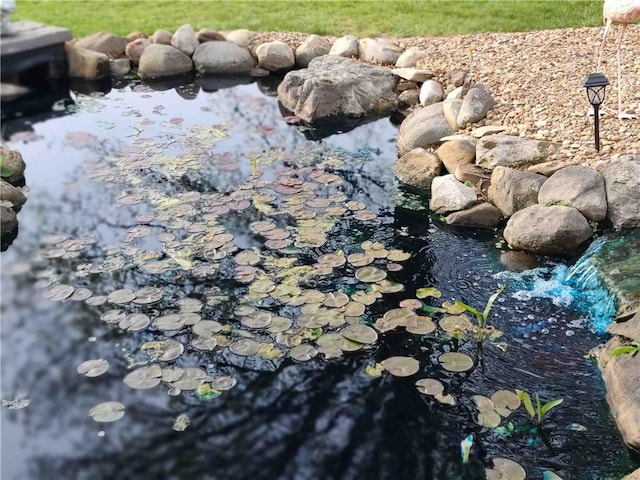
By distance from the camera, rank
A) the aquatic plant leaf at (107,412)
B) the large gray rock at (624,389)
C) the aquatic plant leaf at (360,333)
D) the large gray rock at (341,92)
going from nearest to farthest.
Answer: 1. the large gray rock at (624,389)
2. the aquatic plant leaf at (107,412)
3. the aquatic plant leaf at (360,333)
4. the large gray rock at (341,92)

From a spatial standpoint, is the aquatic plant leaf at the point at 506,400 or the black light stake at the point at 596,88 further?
the black light stake at the point at 596,88

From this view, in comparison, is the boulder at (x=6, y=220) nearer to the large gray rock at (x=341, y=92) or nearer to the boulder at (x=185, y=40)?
the large gray rock at (x=341, y=92)

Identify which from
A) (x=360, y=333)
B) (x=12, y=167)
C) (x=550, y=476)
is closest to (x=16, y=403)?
(x=360, y=333)

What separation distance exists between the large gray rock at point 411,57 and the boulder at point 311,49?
0.89m

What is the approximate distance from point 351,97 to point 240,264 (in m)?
2.73

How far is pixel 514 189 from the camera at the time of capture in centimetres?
449

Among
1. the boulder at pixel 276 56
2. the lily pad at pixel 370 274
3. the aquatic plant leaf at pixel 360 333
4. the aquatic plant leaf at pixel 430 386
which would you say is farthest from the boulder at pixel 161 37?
the aquatic plant leaf at pixel 430 386

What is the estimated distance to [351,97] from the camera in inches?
250

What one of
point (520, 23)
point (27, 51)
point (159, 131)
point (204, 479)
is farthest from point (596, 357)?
point (27, 51)

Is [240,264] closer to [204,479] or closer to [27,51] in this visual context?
[204,479]

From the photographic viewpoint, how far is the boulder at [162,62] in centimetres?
741

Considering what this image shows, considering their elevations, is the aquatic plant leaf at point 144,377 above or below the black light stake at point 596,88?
below

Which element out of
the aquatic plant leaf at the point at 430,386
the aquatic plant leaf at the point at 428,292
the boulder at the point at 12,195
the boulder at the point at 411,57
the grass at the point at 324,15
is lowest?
the aquatic plant leaf at the point at 430,386

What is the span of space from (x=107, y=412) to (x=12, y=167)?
2.81 meters
